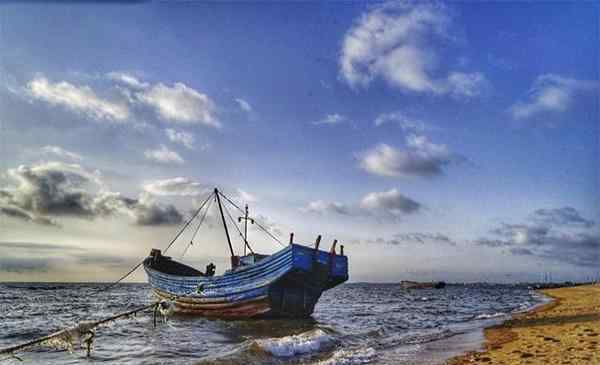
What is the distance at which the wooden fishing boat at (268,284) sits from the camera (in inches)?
838

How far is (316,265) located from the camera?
21891 millimetres

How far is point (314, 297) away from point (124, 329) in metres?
11.0

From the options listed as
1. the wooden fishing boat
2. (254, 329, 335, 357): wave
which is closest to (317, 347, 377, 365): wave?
(254, 329, 335, 357): wave

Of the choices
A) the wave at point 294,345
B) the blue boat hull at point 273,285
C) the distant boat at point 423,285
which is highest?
the blue boat hull at point 273,285

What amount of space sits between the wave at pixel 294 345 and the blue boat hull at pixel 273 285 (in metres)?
4.89

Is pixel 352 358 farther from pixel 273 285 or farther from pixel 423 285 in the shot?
pixel 423 285

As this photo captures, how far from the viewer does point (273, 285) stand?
2169 centimetres

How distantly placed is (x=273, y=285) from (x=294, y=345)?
22.4 ft

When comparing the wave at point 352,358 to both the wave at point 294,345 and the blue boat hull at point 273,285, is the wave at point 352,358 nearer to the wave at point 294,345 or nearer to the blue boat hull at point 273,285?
the wave at point 294,345

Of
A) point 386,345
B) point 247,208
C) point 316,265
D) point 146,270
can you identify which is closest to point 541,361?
point 386,345

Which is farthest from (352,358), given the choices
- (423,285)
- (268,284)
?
(423,285)

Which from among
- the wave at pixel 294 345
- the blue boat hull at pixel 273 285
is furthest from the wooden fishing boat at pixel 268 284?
the wave at pixel 294 345

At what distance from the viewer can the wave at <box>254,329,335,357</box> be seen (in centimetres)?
1456

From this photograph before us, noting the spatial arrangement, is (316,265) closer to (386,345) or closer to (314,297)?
(314,297)
